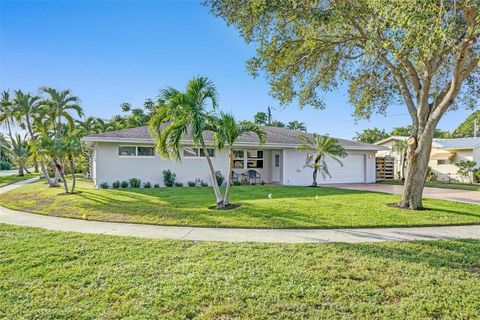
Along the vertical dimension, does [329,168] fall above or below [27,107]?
below

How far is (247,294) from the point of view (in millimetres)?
3816

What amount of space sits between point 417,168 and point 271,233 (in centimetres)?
630

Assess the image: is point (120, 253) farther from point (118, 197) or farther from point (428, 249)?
point (118, 197)

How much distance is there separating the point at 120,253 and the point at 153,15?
34.0ft

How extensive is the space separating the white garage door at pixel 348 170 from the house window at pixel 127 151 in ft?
41.8

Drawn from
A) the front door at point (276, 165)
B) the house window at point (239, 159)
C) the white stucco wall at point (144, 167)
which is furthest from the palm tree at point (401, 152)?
the white stucco wall at point (144, 167)

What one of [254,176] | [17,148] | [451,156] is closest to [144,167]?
[254,176]

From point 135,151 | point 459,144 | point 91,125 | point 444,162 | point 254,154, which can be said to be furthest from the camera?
point 91,125

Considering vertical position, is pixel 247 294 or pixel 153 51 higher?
pixel 153 51

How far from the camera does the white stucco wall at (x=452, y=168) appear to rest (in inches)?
934

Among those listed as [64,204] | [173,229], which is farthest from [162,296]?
[64,204]

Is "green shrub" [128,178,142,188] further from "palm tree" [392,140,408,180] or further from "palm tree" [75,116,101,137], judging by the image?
"palm tree" [392,140,408,180]

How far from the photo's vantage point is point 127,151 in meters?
16.7

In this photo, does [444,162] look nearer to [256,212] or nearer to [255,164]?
[255,164]
